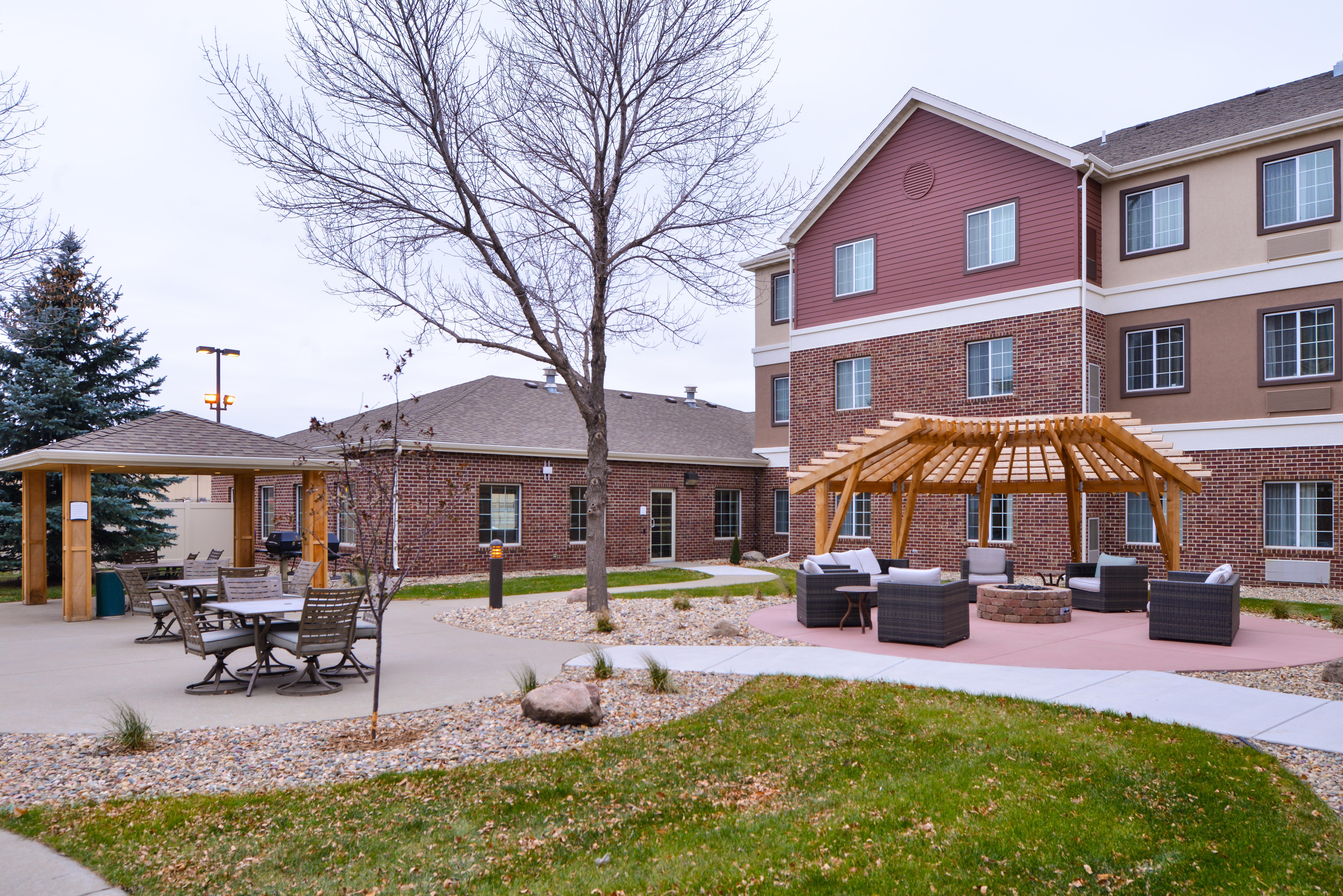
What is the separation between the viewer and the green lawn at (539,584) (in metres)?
16.5

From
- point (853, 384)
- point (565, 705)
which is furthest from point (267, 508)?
point (565, 705)

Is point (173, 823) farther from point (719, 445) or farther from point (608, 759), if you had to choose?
point (719, 445)

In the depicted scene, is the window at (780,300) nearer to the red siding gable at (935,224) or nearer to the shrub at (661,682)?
the red siding gable at (935,224)

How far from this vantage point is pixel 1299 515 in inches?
611

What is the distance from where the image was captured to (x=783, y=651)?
9.77 metres

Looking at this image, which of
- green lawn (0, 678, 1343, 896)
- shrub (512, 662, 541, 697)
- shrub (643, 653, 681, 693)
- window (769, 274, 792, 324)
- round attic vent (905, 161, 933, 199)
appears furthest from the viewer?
window (769, 274, 792, 324)

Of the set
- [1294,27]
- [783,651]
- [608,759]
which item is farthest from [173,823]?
[1294,27]

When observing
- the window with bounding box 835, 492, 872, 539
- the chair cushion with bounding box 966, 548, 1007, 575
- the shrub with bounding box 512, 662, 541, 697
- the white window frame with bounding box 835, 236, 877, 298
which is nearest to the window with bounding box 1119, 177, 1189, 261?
the white window frame with bounding box 835, 236, 877, 298

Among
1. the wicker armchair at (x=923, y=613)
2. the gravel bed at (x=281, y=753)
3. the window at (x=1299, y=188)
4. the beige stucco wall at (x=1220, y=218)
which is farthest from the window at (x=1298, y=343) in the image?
the gravel bed at (x=281, y=753)

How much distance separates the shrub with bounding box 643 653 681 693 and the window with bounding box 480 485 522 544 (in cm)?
1322

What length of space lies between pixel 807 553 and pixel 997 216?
903 centimetres

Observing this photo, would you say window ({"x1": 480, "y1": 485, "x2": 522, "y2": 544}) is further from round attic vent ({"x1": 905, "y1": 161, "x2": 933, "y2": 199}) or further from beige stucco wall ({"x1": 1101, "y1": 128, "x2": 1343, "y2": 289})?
beige stucco wall ({"x1": 1101, "y1": 128, "x2": 1343, "y2": 289})

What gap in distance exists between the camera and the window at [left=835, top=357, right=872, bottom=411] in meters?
20.6

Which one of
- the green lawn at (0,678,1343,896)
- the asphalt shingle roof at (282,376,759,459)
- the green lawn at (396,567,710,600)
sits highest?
the asphalt shingle roof at (282,376,759,459)
